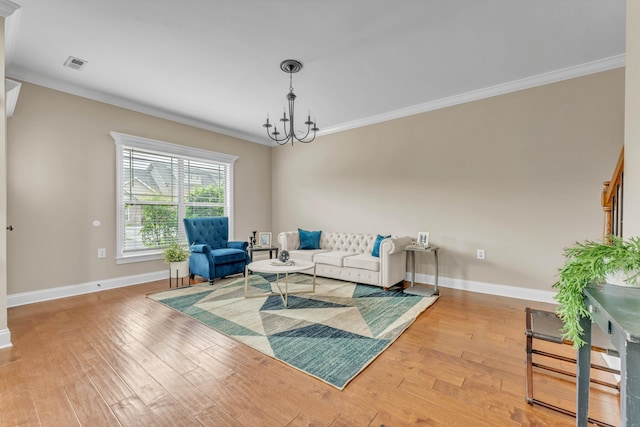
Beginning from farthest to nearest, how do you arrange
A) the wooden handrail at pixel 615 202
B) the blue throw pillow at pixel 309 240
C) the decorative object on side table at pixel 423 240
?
the blue throw pillow at pixel 309 240
the decorative object on side table at pixel 423 240
the wooden handrail at pixel 615 202

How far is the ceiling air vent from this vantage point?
10.2 feet

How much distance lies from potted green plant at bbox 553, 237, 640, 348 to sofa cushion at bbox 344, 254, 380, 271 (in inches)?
114

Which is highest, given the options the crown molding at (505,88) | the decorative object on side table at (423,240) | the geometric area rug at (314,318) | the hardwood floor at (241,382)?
the crown molding at (505,88)

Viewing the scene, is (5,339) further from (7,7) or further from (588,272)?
(588,272)

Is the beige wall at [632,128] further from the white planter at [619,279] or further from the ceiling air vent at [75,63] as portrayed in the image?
the ceiling air vent at [75,63]

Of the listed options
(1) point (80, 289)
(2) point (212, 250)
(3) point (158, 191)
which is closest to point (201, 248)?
(2) point (212, 250)

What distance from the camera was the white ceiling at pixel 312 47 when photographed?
236 centimetres

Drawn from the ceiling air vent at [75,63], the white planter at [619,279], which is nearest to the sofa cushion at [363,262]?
the white planter at [619,279]

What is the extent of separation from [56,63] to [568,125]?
6.01 m

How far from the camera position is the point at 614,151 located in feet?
10.3

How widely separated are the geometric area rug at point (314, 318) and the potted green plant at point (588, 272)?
1.30m

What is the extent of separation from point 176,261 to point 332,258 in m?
2.36

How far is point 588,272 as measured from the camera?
110 centimetres

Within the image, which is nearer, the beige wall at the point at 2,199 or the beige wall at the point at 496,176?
the beige wall at the point at 2,199
